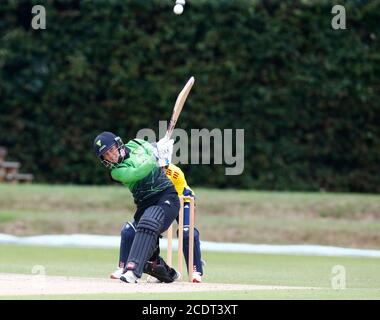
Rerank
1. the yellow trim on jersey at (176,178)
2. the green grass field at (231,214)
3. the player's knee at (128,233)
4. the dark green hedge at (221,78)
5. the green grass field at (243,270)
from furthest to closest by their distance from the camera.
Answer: the dark green hedge at (221,78) → the green grass field at (231,214) → the yellow trim on jersey at (176,178) → the player's knee at (128,233) → the green grass field at (243,270)

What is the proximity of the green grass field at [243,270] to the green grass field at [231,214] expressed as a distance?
1.55m

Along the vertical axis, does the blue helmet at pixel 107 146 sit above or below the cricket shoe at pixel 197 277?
above

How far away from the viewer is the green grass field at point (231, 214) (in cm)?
1836

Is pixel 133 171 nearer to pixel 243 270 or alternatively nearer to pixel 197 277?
pixel 197 277

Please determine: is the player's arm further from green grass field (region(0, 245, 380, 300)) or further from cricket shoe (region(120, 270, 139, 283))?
green grass field (region(0, 245, 380, 300))

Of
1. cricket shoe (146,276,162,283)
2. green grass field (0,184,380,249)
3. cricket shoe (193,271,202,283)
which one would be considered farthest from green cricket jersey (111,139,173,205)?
green grass field (0,184,380,249)

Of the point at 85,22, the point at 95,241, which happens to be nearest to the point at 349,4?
the point at 85,22

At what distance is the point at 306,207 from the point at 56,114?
16.5 ft

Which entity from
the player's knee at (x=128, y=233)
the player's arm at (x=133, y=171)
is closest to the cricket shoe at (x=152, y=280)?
the player's knee at (x=128, y=233)

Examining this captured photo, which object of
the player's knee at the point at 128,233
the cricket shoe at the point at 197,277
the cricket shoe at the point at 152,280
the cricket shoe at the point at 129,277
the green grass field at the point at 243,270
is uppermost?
the player's knee at the point at 128,233

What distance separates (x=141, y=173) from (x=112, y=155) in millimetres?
291

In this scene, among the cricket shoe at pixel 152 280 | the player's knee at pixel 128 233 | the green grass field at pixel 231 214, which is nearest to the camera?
the player's knee at pixel 128 233

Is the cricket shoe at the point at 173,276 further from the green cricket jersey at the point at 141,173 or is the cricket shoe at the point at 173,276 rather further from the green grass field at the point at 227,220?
the green grass field at the point at 227,220

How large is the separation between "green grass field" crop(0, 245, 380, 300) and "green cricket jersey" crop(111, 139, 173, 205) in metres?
1.29
